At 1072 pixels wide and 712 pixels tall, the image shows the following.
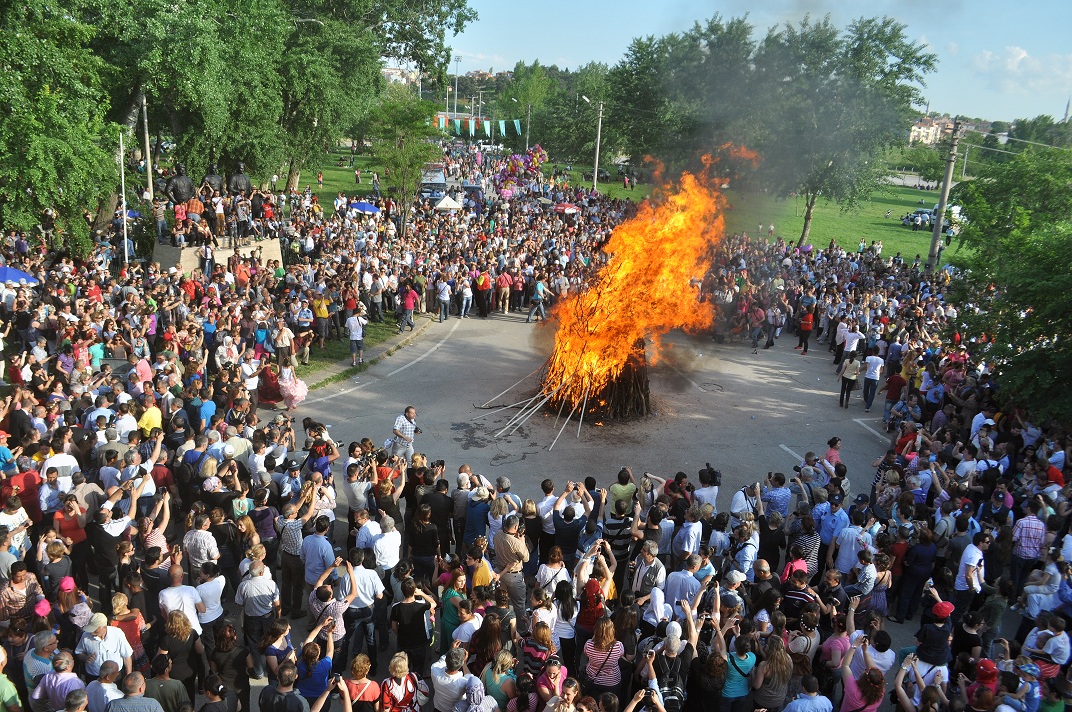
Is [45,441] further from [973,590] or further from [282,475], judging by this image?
[973,590]

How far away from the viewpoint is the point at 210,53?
22.5m

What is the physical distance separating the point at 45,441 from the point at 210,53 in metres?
16.4

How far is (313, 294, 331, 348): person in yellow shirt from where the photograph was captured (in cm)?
1838

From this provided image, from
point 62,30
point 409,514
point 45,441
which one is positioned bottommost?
point 409,514

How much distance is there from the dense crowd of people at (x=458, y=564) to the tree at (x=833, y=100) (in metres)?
15.0

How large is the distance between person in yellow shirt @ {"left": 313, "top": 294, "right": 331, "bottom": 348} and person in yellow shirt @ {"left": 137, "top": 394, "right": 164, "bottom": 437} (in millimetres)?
7416

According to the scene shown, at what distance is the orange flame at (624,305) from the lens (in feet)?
48.6

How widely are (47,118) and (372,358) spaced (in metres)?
9.70

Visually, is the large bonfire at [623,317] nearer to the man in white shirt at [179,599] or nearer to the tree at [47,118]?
the man in white shirt at [179,599]

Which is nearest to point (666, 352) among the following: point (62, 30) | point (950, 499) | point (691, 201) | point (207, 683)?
point (691, 201)

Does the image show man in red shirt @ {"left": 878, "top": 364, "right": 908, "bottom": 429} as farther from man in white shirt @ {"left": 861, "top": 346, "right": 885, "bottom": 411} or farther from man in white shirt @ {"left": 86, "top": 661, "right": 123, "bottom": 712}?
man in white shirt @ {"left": 86, "top": 661, "right": 123, "bottom": 712}

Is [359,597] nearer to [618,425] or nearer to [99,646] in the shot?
[99,646]

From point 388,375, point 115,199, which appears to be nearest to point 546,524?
point 388,375

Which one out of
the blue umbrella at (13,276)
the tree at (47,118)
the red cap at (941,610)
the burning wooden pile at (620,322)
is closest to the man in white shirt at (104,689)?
the red cap at (941,610)
